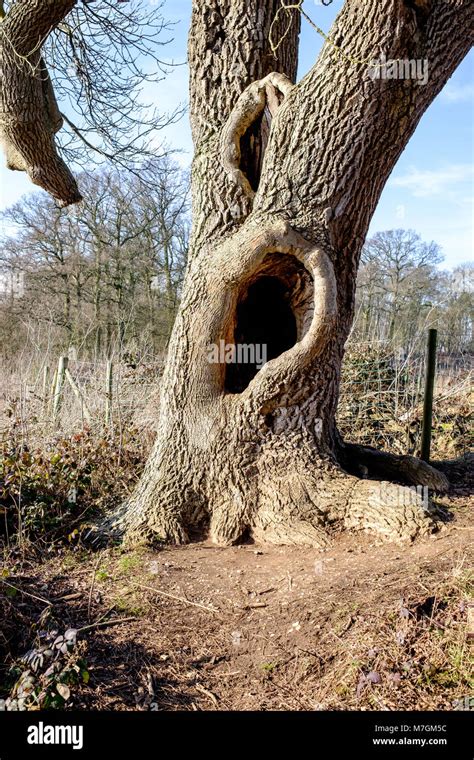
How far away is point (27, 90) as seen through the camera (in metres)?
5.91

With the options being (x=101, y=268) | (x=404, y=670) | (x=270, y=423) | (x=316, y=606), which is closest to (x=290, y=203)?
(x=270, y=423)

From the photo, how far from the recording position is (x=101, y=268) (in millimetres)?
21172

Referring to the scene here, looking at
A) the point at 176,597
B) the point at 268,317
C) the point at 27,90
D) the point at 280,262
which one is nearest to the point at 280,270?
the point at 280,262

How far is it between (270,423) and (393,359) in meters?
4.64

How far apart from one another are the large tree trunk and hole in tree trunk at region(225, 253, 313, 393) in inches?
0.6

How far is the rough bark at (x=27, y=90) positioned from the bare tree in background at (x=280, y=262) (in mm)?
2269

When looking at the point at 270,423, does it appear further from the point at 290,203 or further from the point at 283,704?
the point at 283,704

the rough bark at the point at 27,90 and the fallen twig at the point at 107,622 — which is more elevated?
the rough bark at the point at 27,90

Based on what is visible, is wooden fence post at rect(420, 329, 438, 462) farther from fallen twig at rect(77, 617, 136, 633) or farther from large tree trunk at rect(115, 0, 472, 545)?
fallen twig at rect(77, 617, 136, 633)

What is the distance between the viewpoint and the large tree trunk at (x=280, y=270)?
3801mm

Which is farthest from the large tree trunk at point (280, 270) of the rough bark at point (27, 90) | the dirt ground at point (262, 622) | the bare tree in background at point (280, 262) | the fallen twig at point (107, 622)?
the rough bark at point (27, 90)
